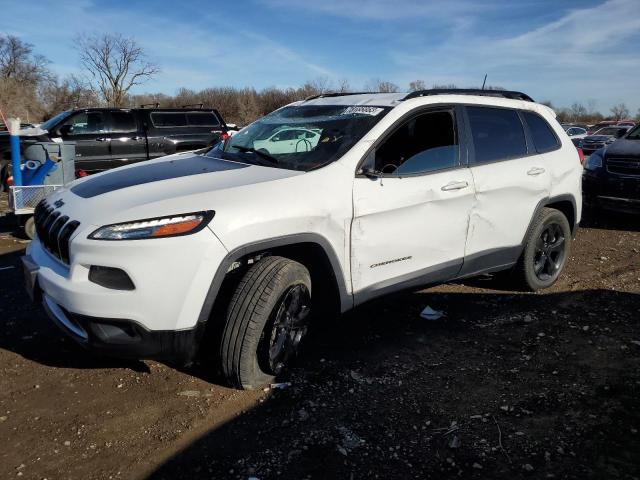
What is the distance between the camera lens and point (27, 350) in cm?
363

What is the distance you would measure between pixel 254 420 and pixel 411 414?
2.86 feet

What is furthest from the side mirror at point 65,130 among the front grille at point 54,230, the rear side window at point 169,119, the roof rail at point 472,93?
the roof rail at point 472,93

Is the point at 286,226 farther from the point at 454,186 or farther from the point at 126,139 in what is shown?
the point at 126,139

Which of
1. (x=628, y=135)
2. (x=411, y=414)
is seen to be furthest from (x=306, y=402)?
(x=628, y=135)

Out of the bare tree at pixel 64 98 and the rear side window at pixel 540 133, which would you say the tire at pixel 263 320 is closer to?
the rear side window at pixel 540 133

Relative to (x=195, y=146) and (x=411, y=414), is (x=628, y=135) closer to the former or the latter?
(x=411, y=414)

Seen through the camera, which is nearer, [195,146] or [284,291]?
[284,291]

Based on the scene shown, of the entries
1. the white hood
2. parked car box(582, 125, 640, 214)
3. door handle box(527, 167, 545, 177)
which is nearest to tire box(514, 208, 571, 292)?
door handle box(527, 167, 545, 177)

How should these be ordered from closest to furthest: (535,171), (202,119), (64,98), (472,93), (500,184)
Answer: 1. (500,184)
2. (472,93)
3. (535,171)
4. (202,119)
5. (64,98)

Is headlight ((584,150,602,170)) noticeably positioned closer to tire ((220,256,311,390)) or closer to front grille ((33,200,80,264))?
tire ((220,256,311,390))

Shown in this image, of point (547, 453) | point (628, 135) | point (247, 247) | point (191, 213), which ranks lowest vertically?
point (547, 453)

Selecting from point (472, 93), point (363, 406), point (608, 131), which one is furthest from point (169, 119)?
point (608, 131)

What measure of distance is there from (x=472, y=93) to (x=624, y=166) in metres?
4.55

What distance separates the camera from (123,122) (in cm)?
1124
